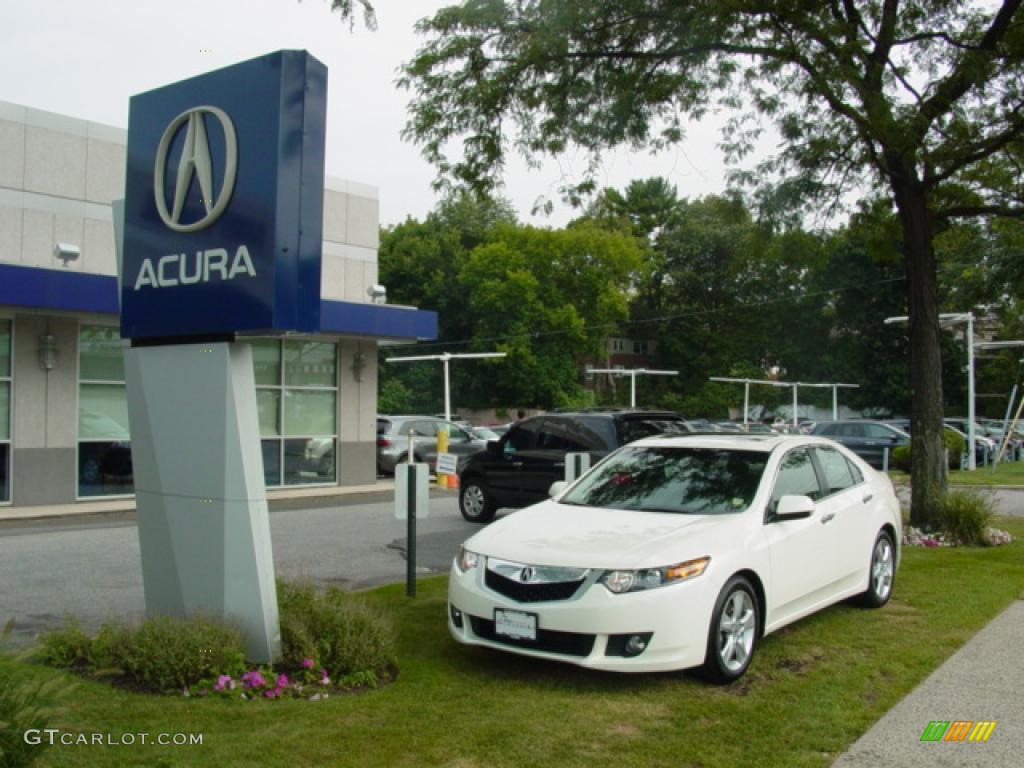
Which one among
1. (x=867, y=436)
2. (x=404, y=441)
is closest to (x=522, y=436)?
(x=404, y=441)

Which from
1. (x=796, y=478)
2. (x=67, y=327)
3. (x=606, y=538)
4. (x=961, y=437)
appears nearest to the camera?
(x=606, y=538)

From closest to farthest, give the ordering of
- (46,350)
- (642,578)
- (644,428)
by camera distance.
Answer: (642,578)
(644,428)
(46,350)

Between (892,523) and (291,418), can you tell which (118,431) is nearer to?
(291,418)

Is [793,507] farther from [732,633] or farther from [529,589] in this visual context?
[529,589]

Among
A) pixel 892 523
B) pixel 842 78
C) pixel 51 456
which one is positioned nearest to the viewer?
pixel 892 523

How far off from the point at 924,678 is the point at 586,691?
86.0 inches

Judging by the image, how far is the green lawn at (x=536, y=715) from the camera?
4.63m

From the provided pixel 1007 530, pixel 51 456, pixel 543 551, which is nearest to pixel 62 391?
pixel 51 456

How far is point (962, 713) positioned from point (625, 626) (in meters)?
1.91

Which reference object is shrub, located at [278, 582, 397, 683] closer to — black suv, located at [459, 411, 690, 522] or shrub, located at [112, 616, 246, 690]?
shrub, located at [112, 616, 246, 690]

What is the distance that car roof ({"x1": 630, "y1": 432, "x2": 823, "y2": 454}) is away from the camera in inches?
298

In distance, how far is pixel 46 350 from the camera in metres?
15.9

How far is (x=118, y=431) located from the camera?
56.3 feet

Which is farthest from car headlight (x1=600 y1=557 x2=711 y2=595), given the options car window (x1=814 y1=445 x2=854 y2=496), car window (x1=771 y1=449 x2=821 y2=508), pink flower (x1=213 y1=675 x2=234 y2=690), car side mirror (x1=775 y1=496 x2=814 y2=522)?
car window (x1=814 y1=445 x2=854 y2=496)
